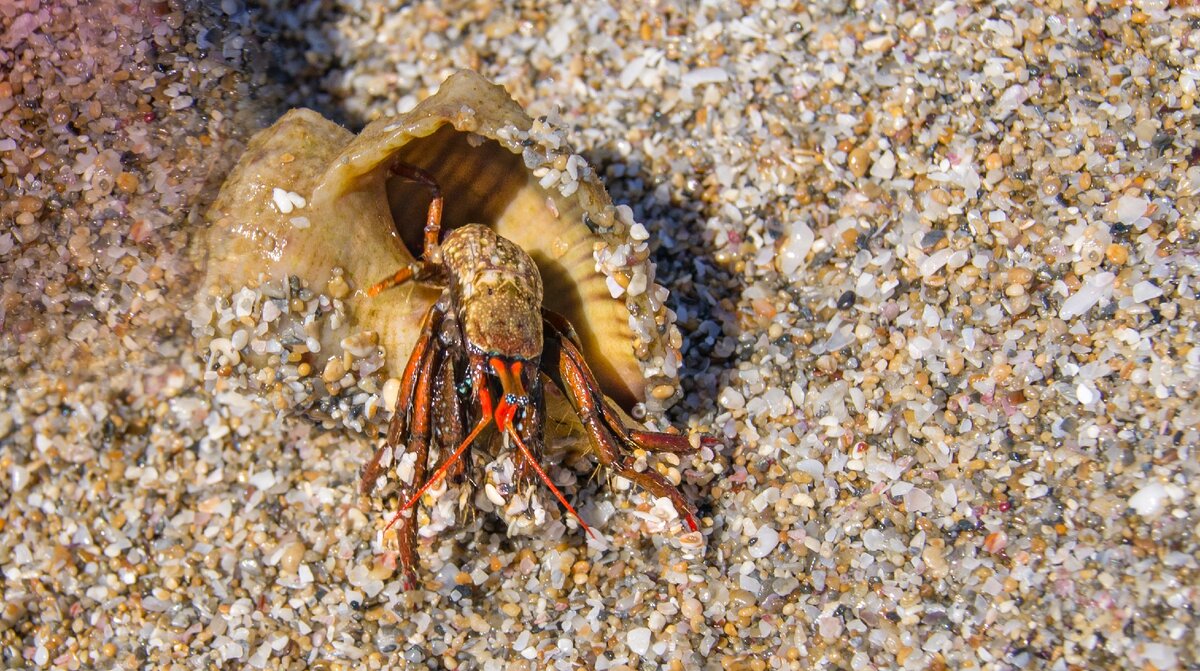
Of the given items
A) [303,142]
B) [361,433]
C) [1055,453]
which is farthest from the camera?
[361,433]

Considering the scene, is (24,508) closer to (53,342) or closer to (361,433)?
(53,342)

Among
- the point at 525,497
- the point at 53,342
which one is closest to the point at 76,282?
the point at 53,342

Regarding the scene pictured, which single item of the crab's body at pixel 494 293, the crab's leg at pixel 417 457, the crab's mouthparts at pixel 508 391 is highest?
the crab's body at pixel 494 293

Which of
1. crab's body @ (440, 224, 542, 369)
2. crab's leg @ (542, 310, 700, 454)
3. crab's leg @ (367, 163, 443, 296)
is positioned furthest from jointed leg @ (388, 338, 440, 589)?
crab's leg @ (542, 310, 700, 454)

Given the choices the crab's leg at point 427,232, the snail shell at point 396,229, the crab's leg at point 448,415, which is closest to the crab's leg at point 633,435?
the snail shell at point 396,229

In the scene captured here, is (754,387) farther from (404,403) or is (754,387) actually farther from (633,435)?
(404,403)

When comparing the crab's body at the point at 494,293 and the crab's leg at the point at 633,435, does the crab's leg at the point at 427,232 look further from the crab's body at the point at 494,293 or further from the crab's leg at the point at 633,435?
the crab's leg at the point at 633,435

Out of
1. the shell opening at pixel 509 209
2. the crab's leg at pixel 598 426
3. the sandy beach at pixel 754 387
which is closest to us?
the sandy beach at pixel 754 387

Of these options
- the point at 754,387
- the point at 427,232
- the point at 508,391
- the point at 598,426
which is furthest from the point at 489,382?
the point at 754,387
